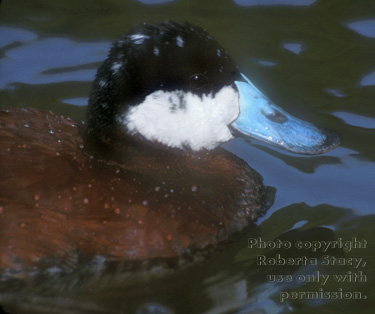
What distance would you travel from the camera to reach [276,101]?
436 cm

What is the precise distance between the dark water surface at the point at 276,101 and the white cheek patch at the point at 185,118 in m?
0.52

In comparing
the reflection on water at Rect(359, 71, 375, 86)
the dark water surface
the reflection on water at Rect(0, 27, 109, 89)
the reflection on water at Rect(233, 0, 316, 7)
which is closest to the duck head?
the dark water surface

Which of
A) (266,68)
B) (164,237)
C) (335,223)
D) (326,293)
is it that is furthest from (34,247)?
(266,68)

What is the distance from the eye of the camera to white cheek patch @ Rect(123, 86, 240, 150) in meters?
3.20

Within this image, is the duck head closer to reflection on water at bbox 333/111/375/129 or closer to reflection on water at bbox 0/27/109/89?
reflection on water at bbox 333/111/375/129

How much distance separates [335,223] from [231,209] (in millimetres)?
565

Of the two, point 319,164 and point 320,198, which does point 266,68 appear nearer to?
point 319,164

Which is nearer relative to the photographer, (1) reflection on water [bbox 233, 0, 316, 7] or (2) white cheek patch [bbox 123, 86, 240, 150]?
(2) white cheek patch [bbox 123, 86, 240, 150]

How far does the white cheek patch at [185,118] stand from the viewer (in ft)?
10.5

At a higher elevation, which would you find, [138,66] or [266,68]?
[138,66]

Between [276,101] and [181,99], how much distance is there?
1223 millimetres

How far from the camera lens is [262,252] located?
3.31 meters

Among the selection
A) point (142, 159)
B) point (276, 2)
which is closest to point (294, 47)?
point (276, 2)

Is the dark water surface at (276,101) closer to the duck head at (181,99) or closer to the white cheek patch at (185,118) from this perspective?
the duck head at (181,99)
